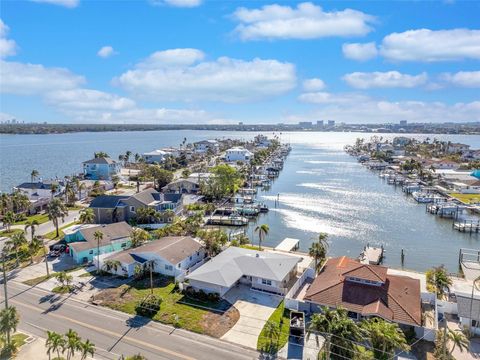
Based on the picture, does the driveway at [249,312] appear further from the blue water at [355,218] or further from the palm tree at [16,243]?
the palm tree at [16,243]

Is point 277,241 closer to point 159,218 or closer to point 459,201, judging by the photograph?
point 159,218

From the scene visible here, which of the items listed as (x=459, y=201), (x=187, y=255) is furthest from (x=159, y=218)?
(x=459, y=201)

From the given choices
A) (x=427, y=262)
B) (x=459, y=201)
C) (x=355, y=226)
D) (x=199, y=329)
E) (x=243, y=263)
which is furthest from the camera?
(x=459, y=201)

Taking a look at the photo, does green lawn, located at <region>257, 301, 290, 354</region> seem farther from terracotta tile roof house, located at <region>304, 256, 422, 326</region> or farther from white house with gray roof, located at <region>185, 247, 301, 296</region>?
white house with gray roof, located at <region>185, 247, 301, 296</region>

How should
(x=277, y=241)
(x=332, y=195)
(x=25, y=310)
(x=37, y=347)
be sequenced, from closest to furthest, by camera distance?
(x=37, y=347) → (x=25, y=310) → (x=277, y=241) → (x=332, y=195)

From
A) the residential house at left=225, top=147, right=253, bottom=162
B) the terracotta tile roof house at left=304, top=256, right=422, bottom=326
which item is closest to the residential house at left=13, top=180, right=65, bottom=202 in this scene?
the terracotta tile roof house at left=304, top=256, right=422, bottom=326

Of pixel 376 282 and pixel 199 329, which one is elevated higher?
pixel 376 282

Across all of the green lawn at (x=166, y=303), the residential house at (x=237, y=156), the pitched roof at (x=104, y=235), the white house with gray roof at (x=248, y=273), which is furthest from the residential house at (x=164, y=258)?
the residential house at (x=237, y=156)

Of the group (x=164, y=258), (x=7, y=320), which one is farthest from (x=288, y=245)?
(x=7, y=320)
